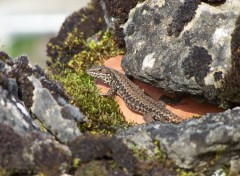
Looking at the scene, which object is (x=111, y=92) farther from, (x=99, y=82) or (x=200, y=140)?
(x=200, y=140)

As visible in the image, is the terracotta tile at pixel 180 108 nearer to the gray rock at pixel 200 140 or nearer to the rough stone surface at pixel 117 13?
the rough stone surface at pixel 117 13

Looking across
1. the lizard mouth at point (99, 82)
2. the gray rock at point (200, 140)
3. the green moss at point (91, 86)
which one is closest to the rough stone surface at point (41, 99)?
the green moss at point (91, 86)

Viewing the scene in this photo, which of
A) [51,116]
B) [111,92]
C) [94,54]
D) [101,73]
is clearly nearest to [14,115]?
[51,116]

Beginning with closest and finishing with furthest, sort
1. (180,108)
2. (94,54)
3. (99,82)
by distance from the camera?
(180,108), (99,82), (94,54)

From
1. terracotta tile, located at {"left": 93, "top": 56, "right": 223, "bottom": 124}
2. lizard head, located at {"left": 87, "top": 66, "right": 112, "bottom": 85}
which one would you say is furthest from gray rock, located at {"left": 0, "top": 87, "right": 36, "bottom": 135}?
lizard head, located at {"left": 87, "top": 66, "right": 112, "bottom": 85}

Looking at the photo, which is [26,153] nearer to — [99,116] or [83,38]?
[99,116]

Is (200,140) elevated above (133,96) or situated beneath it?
situated beneath

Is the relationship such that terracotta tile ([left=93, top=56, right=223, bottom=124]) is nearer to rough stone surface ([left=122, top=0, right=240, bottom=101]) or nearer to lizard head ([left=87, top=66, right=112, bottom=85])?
lizard head ([left=87, top=66, right=112, bottom=85])

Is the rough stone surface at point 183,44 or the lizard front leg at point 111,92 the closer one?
the rough stone surface at point 183,44
